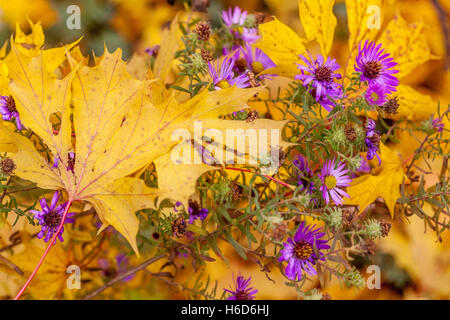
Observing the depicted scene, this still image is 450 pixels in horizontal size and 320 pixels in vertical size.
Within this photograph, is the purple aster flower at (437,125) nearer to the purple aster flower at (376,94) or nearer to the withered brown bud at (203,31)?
the purple aster flower at (376,94)

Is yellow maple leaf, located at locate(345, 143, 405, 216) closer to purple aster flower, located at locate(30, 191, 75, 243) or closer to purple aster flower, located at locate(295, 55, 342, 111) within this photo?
purple aster flower, located at locate(295, 55, 342, 111)

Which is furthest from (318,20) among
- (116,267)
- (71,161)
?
(116,267)

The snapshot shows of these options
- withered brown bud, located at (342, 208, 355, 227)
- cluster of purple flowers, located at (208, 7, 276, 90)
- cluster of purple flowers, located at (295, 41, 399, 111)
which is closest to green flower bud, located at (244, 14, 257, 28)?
cluster of purple flowers, located at (208, 7, 276, 90)

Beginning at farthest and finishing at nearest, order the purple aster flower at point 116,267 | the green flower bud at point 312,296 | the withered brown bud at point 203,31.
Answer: the purple aster flower at point 116,267
the withered brown bud at point 203,31
the green flower bud at point 312,296

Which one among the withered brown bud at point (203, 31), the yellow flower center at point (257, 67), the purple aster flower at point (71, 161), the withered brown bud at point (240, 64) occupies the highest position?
the withered brown bud at point (203, 31)

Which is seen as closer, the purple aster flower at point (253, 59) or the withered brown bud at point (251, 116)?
the withered brown bud at point (251, 116)

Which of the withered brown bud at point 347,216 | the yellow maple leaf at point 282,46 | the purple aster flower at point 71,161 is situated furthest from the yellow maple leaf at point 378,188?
the purple aster flower at point 71,161
